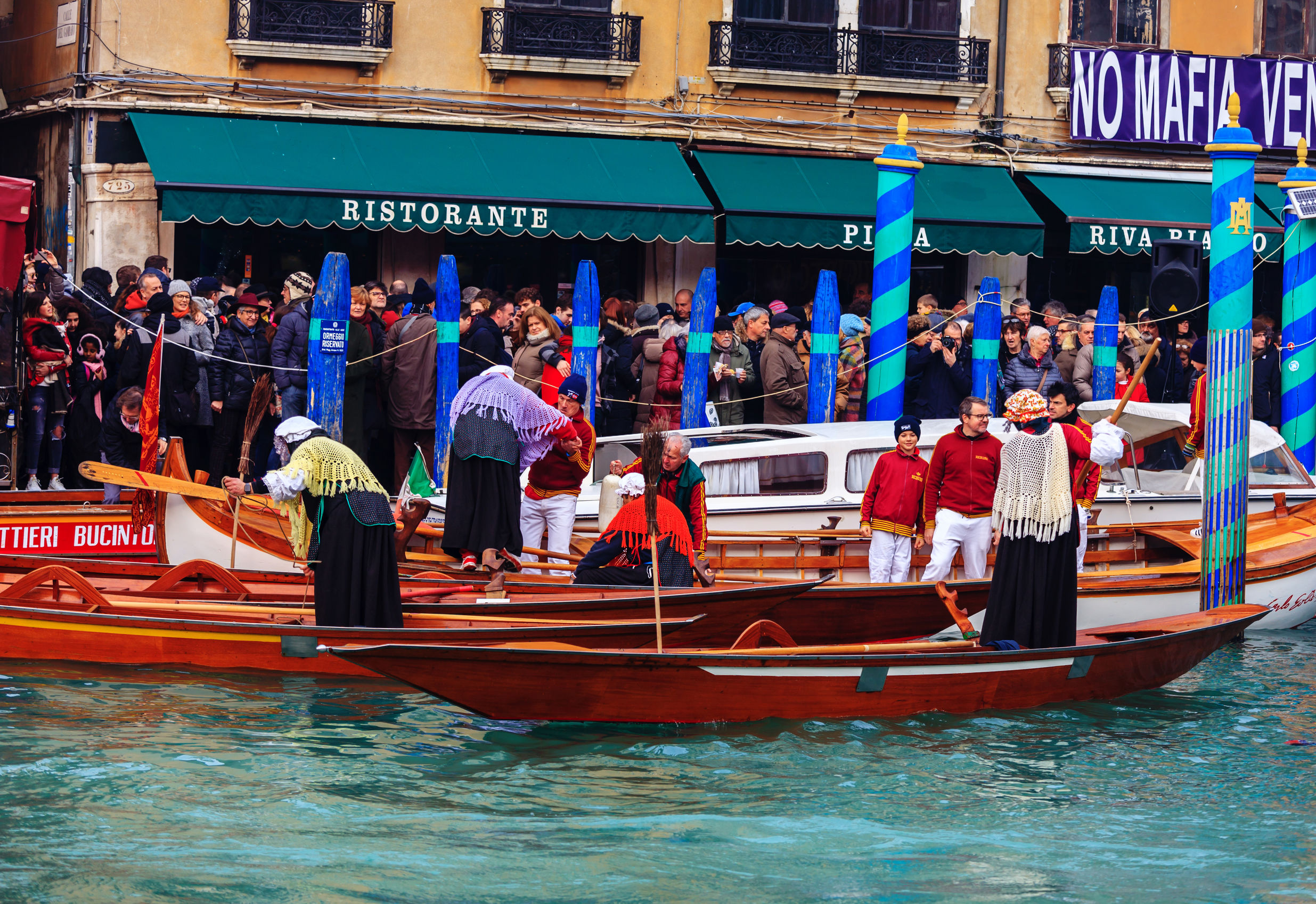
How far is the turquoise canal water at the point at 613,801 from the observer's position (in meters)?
7.55

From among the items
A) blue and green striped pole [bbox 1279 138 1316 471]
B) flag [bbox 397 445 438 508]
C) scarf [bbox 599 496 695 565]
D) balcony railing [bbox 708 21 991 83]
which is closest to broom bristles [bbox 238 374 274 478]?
flag [bbox 397 445 438 508]

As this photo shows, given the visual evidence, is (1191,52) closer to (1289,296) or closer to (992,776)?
(1289,296)

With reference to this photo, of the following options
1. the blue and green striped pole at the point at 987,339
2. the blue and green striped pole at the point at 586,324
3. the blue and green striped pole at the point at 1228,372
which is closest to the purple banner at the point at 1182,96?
the blue and green striped pole at the point at 987,339

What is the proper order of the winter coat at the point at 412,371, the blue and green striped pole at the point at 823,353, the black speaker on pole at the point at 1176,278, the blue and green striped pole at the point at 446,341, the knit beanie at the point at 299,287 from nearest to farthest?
the blue and green striped pole at the point at 446,341, the winter coat at the point at 412,371, the black speaker on pole at the point at 1176,278, the knit beanie at the point at 299,287, the blue and green striped pole at the point at 823,353

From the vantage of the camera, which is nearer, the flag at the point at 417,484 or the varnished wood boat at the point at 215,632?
the varnished wood boat at the point at 215,632

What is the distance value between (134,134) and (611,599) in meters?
10.9

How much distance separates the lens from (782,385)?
1577 centimetres

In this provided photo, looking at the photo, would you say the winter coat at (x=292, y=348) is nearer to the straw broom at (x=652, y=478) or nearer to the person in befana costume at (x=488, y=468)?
the person in befana costume at (x=488, y=468)

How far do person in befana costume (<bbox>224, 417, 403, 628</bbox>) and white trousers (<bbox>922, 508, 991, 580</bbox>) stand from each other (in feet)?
13.2

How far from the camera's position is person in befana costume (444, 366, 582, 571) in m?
11.7

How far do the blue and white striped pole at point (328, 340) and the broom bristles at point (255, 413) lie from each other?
363 millimetres

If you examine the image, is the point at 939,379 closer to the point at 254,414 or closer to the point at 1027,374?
the point at 1027,374

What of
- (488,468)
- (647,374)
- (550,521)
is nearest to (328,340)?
(550,521)

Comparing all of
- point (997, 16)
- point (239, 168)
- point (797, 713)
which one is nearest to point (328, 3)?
point (239, 168)
